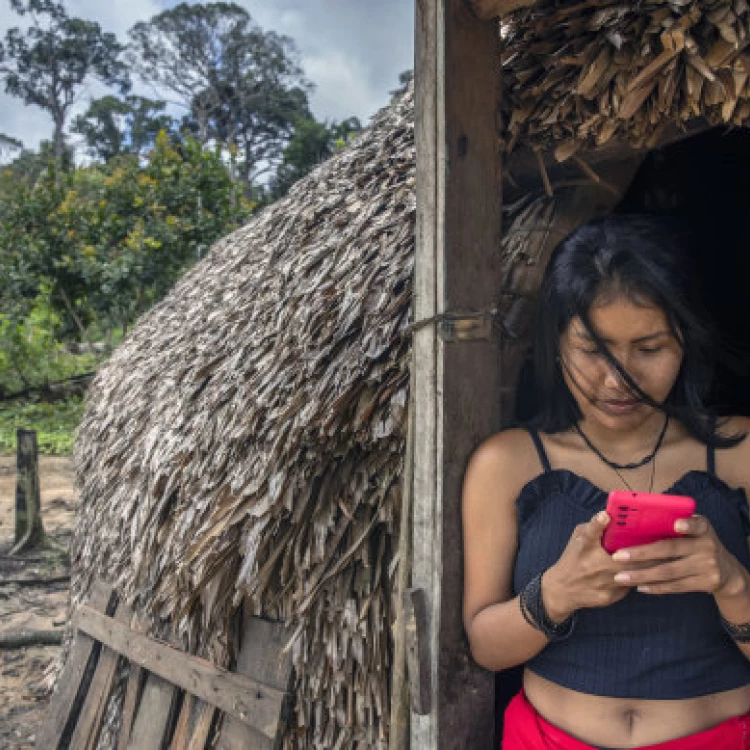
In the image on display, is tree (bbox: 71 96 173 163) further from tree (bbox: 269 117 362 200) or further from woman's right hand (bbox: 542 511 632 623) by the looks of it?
woman's right hand (bbox: 542 511 632 623)

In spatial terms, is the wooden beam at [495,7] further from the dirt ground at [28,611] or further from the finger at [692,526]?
the dirt ground at [28,611]

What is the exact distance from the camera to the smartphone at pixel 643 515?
1245 mm

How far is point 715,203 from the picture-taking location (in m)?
2.50

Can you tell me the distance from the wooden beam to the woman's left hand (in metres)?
1.04

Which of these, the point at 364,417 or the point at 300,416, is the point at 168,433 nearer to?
the point at 300,416

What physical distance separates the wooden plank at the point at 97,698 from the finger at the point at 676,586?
8.46 feet

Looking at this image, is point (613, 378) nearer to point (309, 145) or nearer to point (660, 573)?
point (660, 573)

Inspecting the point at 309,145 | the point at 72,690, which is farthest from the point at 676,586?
the point at 309,145

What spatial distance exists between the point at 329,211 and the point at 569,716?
7.27 ft

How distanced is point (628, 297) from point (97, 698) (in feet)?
9.61

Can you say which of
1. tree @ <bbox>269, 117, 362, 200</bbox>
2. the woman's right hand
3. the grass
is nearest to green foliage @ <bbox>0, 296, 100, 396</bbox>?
the grass

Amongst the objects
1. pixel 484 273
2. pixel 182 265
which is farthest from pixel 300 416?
pixel 182 265

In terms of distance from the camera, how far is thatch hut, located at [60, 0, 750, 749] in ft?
4.97

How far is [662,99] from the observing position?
4.79ft
